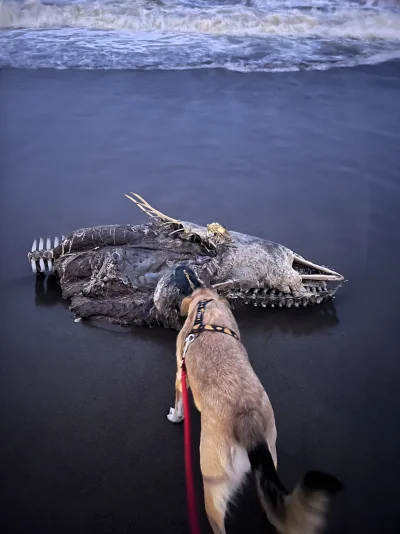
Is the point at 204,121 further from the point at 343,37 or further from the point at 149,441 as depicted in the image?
the point at 343,37

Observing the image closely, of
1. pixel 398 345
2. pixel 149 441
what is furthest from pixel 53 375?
pixel 398 345

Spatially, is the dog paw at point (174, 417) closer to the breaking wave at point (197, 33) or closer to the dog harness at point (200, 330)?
the dog harness at point (200, 330)

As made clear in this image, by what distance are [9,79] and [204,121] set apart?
4.21 m

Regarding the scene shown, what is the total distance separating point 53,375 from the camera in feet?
13.2

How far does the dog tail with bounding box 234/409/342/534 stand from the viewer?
6.67 ft

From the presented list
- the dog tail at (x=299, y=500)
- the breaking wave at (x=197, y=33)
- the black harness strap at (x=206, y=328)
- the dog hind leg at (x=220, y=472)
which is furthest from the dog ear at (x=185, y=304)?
the breaking wave at (x=197, y=33)

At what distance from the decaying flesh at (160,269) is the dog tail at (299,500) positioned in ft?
7.77

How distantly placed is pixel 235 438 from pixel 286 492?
0.39 meters

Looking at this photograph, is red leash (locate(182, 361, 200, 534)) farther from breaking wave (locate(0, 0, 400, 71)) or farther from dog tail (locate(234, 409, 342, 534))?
breaking wave (locate(0, 0, 400, 71))

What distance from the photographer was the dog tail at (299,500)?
6.65 ft

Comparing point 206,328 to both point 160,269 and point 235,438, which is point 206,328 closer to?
point 235,438

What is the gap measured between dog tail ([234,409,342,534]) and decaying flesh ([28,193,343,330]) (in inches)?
85.6

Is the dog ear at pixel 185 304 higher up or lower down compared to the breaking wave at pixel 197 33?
lower down

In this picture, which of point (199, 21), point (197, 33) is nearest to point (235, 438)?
point (197, 33)
